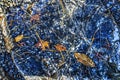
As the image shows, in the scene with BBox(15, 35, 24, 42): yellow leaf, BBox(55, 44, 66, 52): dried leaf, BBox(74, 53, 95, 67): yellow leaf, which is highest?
BBox(15, 35, 24, 42): yellow leaf

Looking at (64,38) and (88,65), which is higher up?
(64,38)

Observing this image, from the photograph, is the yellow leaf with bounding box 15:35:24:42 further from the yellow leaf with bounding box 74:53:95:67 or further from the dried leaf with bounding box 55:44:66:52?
the yellow leaf with bounding box 74:53:95:67

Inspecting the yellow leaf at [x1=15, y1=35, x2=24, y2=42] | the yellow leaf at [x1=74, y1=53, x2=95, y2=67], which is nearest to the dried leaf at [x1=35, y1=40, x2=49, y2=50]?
the yellow leaf at [x1=15, y1=35, x2=24, y2=42]

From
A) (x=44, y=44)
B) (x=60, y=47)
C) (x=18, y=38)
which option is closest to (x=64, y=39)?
(x=60, y=47)

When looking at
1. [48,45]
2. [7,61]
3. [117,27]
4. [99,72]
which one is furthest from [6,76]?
[117,27]

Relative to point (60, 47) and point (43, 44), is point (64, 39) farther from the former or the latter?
point (43, 44)

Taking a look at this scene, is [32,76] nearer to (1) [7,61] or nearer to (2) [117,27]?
(1) [7,61]
